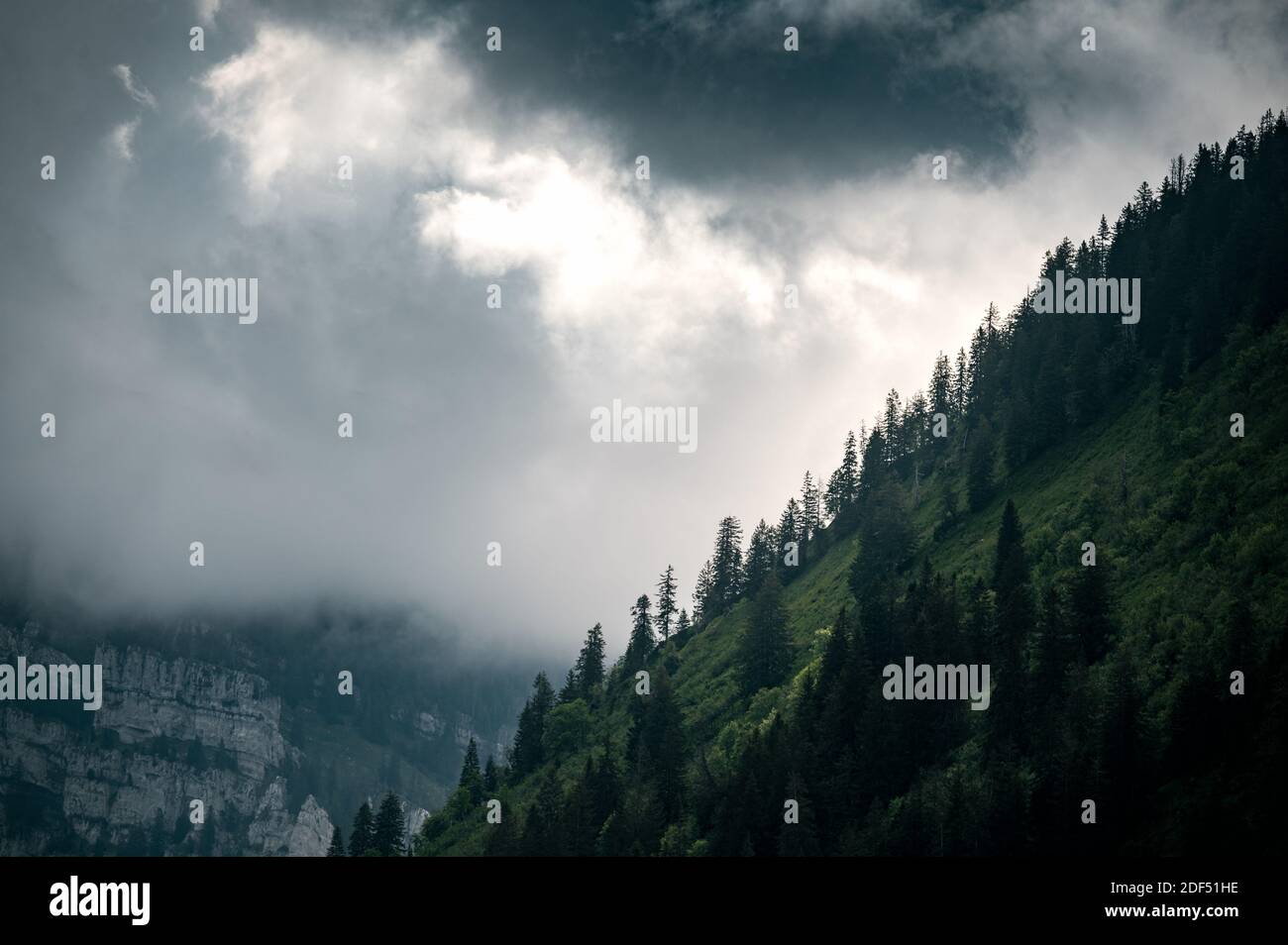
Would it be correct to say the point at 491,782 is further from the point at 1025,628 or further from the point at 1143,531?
the point at 1143,531

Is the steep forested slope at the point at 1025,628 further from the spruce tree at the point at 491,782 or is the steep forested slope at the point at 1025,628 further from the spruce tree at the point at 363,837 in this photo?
the spruce tree at the point at 363,837

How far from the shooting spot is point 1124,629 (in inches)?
3784

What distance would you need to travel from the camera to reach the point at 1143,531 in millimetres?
109875

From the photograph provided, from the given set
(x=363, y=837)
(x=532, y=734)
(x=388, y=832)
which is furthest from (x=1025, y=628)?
(x=363, y=837)

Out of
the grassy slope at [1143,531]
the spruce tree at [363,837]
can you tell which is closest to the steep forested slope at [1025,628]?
the grassy slope at [1143,531]

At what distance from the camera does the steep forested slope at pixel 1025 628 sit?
79812 millimetres

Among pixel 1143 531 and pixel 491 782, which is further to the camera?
pixel 491 782

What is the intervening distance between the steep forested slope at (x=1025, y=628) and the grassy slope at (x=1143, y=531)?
0.39 m

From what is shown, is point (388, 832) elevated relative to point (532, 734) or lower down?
lower down

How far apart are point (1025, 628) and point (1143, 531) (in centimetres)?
1907

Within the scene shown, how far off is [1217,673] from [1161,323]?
83713mm

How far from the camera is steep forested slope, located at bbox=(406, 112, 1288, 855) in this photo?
262ft
